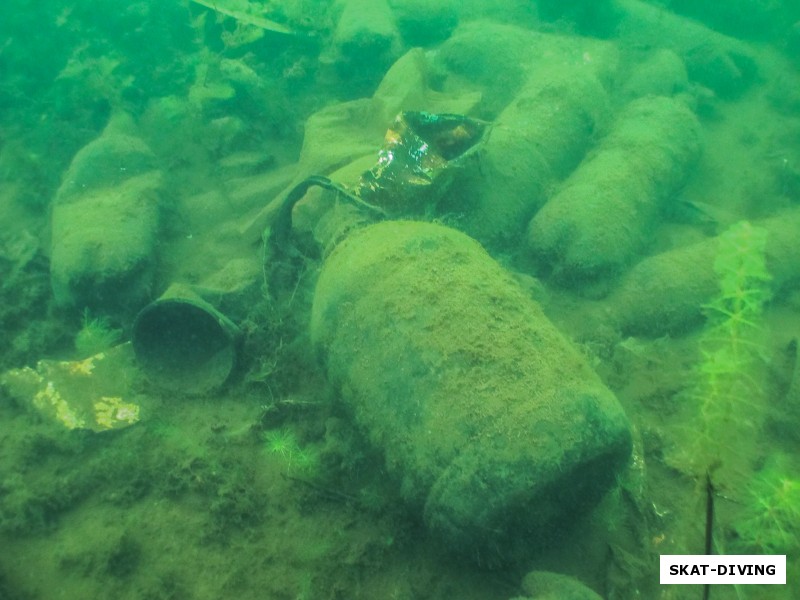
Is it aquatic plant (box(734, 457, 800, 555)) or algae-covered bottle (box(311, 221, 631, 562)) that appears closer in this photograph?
algae-covered bottle (box(311, 221, 631, 562))

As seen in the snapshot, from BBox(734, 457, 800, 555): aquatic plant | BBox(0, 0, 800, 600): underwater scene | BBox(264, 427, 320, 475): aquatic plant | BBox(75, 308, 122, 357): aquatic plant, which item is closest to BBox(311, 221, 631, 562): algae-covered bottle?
BBox(0, 0, 800, 600): underwater scene

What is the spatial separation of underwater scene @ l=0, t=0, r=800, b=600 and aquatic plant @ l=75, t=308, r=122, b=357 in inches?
1.0

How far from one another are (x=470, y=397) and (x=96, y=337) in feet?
11.7

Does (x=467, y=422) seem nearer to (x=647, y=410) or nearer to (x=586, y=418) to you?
(x=586, y=418)

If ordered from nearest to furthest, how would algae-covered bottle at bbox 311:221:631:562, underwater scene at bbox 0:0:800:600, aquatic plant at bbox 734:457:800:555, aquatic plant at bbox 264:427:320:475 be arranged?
algae-covered bottle at bbox 311:221:631:562, underwater scene at bbox 0:0:800:600, aquatic plant at bbox 734:457:800:555, aquatic plant at bbox 264:427:320:475

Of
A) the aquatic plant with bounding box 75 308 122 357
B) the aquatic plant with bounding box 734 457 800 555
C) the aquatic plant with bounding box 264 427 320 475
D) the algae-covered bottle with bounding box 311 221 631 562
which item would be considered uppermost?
the algae-covered bottle with bounding box 311 221 631 562

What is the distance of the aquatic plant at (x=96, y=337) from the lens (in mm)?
4266

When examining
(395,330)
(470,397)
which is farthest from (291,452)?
(470,397)

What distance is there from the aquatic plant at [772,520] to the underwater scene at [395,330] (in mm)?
19

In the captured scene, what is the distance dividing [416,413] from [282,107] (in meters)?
5.49

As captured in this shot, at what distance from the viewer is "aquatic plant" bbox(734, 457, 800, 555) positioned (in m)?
2.65

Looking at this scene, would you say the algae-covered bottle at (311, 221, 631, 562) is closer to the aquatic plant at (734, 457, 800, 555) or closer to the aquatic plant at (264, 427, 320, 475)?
the aquatic plant at (264, 427, 320, 475)

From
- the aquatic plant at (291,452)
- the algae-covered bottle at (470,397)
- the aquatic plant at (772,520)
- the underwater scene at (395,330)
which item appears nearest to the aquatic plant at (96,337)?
the underwater scene at (395,330)

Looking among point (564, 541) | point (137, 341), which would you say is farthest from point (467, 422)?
point (137, 341)
